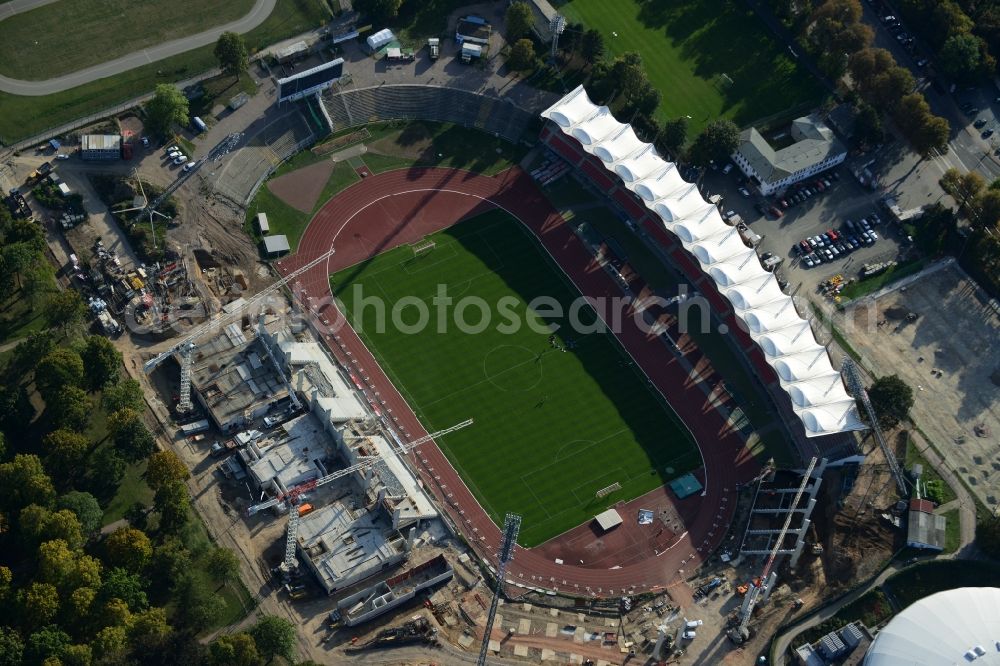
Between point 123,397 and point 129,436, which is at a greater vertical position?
point 123,397

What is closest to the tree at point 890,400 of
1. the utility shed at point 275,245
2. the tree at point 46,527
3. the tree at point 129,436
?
the utility shed at point 275,245

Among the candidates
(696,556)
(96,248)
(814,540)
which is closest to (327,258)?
(96,248)

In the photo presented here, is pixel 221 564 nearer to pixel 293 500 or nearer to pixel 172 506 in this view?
pixel 172 506

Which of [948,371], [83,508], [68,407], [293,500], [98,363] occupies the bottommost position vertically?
[948,371]

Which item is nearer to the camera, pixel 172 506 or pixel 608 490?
pixel 172 506

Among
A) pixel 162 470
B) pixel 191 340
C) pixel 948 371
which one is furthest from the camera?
pixel 948 371

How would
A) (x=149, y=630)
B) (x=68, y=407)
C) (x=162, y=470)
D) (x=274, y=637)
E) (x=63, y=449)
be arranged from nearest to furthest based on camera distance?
(x=149, y=630) → (x=274, y=637) → (x=162, y=470) → (x=63, y=449) → (x=68, y=407)

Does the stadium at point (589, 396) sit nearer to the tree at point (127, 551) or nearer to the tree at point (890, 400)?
the tree at point (890, 400)

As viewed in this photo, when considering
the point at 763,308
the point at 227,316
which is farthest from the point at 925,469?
the point at 227,316
